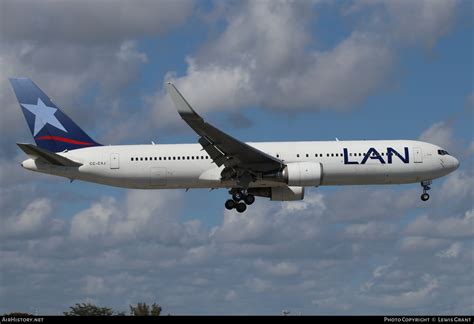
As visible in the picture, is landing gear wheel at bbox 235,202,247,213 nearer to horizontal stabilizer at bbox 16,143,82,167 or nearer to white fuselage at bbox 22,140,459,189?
white fuselage at bbox 22,140,459,189

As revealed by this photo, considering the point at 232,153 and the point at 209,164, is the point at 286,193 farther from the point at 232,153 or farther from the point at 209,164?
the point at 232,153

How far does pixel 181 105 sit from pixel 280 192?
13222mm

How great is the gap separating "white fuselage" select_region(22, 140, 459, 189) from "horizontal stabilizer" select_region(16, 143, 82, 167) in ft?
1.14

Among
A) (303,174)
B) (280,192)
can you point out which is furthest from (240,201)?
(303,174)

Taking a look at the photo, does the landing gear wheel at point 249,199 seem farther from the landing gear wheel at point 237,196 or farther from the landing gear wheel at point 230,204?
the landing gear wheel at point 230,204

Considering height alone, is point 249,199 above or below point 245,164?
below

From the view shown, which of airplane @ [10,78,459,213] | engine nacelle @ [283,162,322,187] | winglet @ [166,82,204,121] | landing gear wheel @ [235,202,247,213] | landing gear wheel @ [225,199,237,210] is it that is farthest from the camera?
landing gear wheel @ [225,199,237,210]

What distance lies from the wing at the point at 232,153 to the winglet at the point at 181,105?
0.72 meters

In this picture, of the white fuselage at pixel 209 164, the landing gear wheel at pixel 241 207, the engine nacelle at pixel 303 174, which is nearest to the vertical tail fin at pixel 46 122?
the white fuselage at pixel 209 164

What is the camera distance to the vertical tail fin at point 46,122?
55.3 meters

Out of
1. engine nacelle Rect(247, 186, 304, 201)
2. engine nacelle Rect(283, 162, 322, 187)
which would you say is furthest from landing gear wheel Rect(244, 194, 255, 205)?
engine nacelle Rect(283, 162, 322, 187)

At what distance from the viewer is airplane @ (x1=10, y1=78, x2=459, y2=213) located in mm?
51594

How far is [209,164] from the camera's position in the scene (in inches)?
2076

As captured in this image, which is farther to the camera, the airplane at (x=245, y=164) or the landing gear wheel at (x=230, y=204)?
the landing gear wheel at (x=230, y=204)
